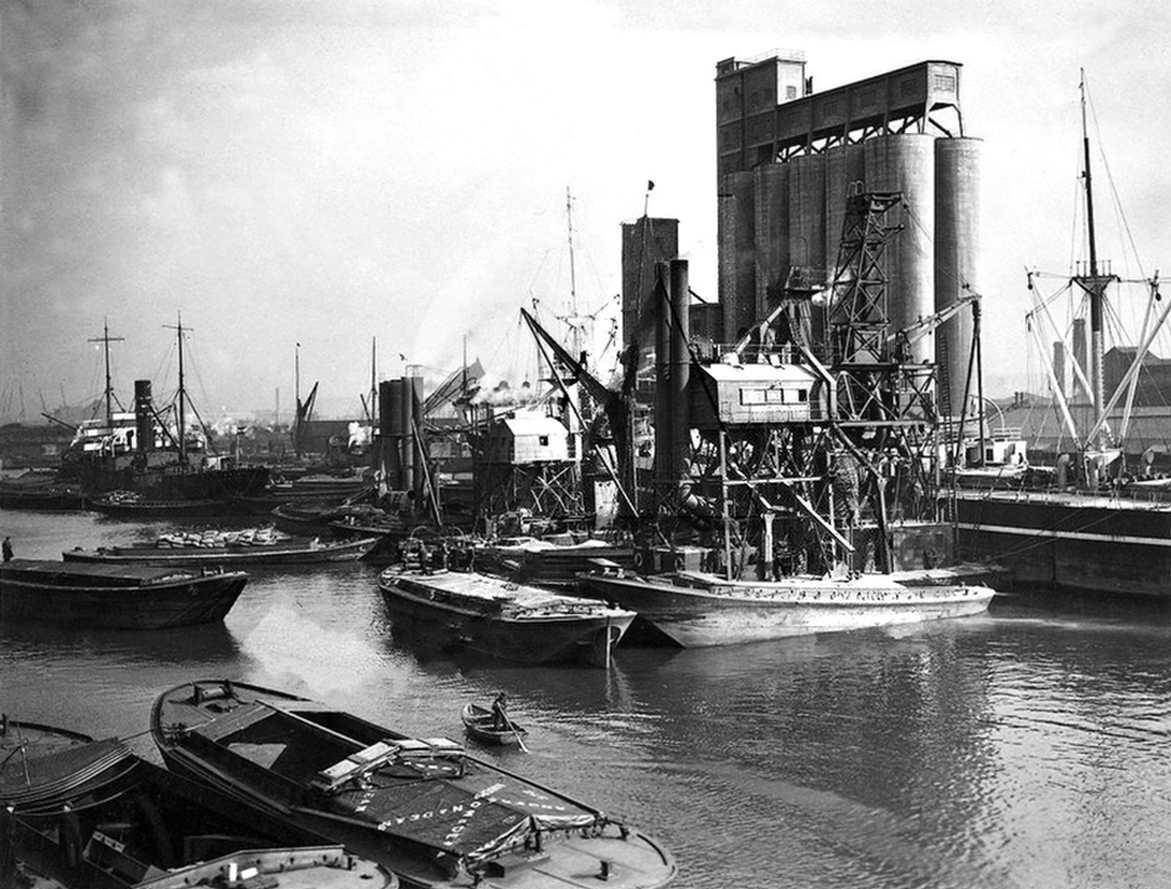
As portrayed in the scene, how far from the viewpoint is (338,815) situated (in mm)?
16953

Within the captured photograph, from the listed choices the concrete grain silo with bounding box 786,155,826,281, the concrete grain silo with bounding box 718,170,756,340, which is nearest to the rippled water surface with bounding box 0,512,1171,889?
the concrete grain silo with bounding box 786,155,826,281

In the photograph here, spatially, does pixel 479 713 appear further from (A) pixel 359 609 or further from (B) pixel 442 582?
(A) pixel 359 609

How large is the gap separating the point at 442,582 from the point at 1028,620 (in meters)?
20.3

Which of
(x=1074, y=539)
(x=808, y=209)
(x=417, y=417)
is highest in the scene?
(x=808, y=209)

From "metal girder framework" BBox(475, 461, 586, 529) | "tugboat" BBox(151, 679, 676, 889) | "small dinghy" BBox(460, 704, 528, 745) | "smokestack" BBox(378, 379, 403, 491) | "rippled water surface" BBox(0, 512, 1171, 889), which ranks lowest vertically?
"rippled water surface" BBox(0, 512, 1171, 889)

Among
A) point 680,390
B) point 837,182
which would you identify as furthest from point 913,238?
point 680,390

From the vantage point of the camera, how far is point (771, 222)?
77250 millimetres

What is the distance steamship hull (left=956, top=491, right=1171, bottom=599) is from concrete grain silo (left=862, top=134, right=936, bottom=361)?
1556 centimetres

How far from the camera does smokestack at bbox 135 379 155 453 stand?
90.8 m

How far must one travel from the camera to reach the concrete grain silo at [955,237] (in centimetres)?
6600

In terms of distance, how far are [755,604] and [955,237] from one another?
37.2 meters

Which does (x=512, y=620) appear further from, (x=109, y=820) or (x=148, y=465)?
(x=148, y=465)

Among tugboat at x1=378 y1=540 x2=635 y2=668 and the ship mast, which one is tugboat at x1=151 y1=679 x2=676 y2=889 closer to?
tugboat at x1=378 y1=540 x2=635 y2=668

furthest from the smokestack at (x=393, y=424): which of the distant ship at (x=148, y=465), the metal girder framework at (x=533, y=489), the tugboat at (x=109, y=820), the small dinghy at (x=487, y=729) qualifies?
A: the tugboat at (x=109, y=820)
